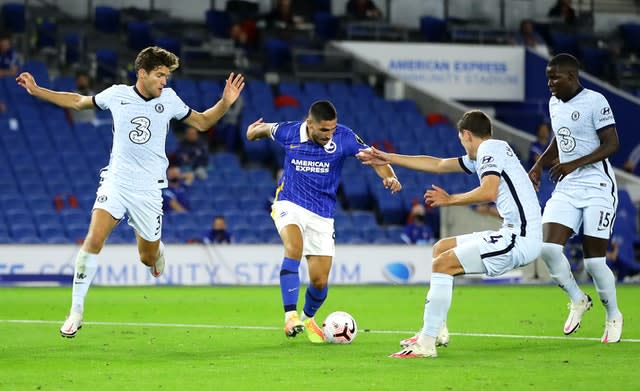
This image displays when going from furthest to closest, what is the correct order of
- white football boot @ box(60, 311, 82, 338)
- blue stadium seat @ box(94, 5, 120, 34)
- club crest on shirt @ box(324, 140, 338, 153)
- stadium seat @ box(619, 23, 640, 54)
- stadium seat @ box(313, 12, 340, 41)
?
stadium seat @ box(619, 23, 640, 54) → stadium seat @ box(313, 12, 340, 41) → blue stadium seat @ box(94, 5, 120, 34) → club crest on shirt @ box(324, 140, 338, 153) → white football boot @ box(60, 311, 82, 338)

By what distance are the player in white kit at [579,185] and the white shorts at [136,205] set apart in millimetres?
3504

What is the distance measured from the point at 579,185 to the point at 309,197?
8.23ft

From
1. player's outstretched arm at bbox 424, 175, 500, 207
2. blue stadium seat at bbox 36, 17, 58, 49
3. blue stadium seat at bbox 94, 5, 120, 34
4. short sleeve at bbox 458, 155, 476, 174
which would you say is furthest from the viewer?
blue stadium seat at bbox 94, 5, 120, 34

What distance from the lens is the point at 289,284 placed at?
11.3m

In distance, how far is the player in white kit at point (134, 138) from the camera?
434 inches

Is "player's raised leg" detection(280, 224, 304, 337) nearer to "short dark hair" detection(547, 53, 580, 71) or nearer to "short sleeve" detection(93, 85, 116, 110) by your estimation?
"short sleeve" detection(93, 85, 116, 110)

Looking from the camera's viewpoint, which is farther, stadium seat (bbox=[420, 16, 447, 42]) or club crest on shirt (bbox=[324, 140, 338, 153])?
stadium seat (bbox=[420, 16, 447, 42])

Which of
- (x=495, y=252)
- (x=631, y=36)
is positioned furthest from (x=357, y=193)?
(x=495, y=252)

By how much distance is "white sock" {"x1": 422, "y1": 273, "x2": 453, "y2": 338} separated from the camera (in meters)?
9.42

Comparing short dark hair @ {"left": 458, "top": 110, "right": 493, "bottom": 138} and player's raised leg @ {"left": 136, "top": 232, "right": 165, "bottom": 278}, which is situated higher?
short dark hair @ {"left": 458, "top": 110, "right": 493, "bottom": 138}

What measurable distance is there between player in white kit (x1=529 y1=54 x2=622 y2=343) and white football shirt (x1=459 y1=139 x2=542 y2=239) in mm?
1529

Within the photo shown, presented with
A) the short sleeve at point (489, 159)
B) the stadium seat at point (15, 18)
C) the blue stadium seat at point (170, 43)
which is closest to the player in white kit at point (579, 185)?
the short sleeve at point (489, 159)

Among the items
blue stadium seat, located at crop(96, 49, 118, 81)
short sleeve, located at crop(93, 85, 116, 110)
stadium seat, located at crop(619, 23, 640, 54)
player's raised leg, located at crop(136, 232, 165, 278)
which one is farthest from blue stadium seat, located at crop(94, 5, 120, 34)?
short sleeve, located at crop(93, 85, 116, 110)

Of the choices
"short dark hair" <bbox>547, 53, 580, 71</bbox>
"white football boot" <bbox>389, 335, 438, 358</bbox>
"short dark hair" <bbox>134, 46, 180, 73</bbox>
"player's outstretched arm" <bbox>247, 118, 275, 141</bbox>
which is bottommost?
"white football boot" <bbox>389, 335, 438, 358</bbox>
